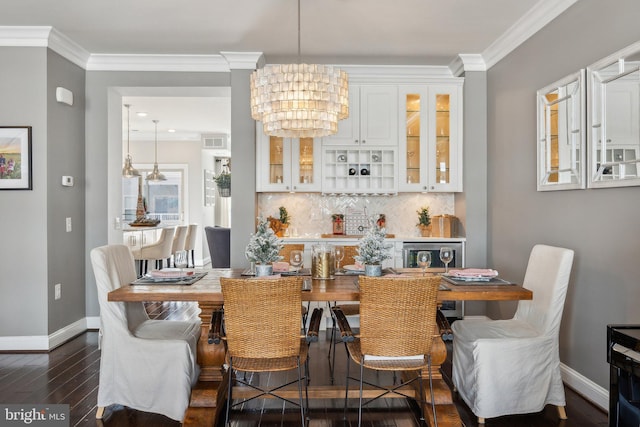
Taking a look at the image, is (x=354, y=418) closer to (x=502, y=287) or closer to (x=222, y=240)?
(x=502, y=287)

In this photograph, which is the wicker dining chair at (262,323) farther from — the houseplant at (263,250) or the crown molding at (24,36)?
the crown molding at (24,36)

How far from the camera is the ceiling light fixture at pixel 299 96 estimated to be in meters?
2.84

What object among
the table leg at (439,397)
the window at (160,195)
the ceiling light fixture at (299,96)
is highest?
the ceiling light fixture at (299,96)

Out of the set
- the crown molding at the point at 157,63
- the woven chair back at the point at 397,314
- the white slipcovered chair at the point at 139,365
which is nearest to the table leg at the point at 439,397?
the woven chair back at the point at 397,314

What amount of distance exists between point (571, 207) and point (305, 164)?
8.48ft

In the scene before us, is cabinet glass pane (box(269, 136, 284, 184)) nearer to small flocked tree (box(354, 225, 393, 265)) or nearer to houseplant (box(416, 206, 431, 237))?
houseplant (box(416, 206, 431, 237))

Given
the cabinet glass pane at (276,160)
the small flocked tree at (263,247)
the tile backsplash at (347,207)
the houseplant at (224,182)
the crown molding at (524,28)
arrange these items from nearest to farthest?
the small flocked tree at (263,247) < the crown molding at (524,28) < the cabinet glass pane at (276,160) < the tile backsplash at (347,207) < the houseplant at (224,182)

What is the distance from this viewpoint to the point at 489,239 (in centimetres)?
462

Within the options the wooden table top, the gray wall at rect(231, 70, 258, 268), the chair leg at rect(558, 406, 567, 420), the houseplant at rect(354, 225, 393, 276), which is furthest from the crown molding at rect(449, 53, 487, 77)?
the chair leg at rect(558, 406, 567, 420)

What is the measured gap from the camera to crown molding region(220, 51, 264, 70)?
14.7 feet

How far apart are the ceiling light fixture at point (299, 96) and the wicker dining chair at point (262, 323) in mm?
1079

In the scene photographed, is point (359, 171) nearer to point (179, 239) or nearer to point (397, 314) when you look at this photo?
point (397, 314)

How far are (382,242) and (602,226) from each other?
135 cm

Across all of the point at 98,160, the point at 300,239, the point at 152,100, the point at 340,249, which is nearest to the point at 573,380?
the point at 340,249
